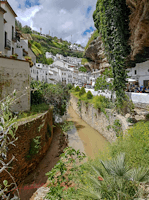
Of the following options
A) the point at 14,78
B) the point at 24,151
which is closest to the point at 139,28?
the point at 14,78

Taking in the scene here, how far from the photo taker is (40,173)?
823 centimetres

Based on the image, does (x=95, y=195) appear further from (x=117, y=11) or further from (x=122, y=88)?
(x=117, y=11)

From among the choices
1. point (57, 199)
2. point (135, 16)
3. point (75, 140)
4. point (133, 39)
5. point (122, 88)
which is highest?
point (135, 16)

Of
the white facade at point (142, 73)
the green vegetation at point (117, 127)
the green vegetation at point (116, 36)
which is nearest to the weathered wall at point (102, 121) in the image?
the green vegetation at point (117, 127)

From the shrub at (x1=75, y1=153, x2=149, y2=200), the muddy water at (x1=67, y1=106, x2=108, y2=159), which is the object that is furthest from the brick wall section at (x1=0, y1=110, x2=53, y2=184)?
the shrub at (x1=75, y1=153, x2=149, y2=200)

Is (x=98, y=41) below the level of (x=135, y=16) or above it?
above

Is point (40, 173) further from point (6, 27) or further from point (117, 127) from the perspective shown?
point (6, 27)

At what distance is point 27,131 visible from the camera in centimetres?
764

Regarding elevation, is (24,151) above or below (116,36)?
below

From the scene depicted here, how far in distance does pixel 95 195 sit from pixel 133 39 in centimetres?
1489

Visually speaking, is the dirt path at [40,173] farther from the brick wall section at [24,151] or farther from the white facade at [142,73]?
the white facade at [142,73]

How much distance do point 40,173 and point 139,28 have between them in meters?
14.6

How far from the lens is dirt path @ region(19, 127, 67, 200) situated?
22.5 feet

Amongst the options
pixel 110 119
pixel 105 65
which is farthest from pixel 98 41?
pixel 110 119
